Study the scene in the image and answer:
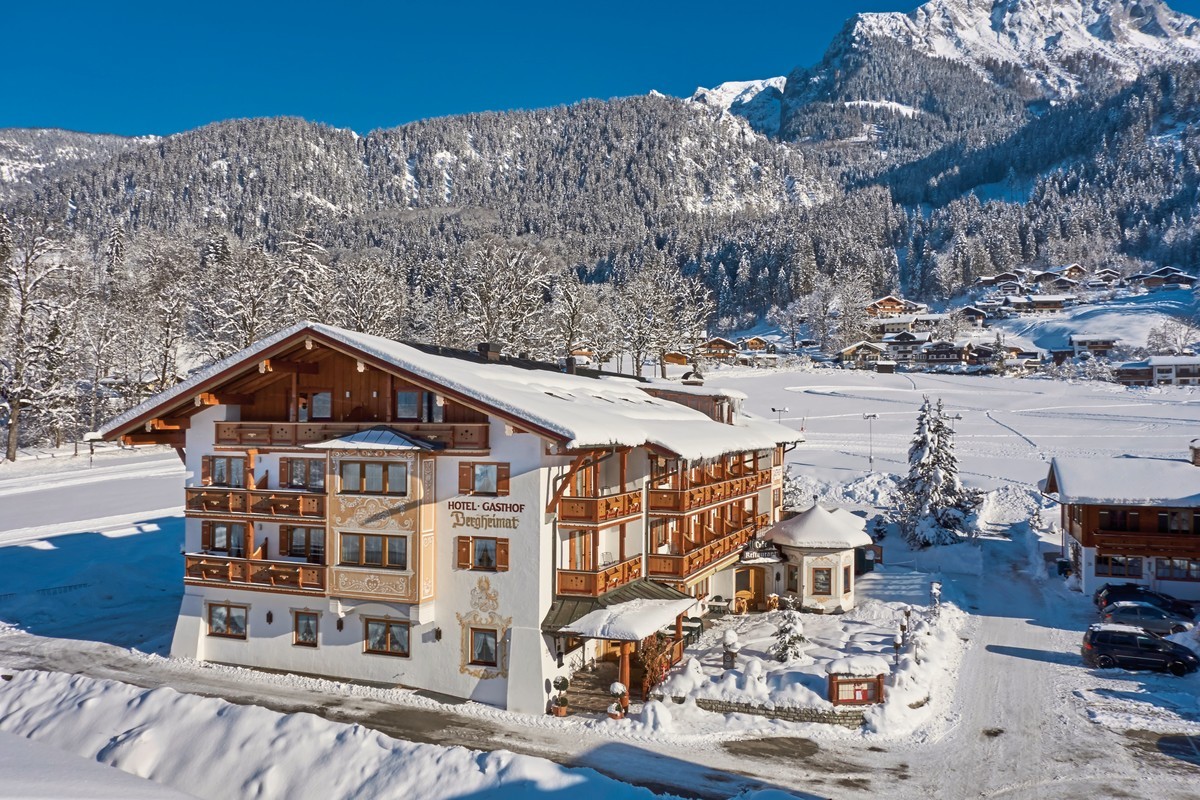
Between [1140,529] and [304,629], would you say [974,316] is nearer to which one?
[1140,529]

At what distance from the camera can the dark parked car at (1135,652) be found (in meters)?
24.1

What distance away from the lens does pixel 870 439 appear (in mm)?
64312

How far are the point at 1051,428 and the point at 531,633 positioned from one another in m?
61.0

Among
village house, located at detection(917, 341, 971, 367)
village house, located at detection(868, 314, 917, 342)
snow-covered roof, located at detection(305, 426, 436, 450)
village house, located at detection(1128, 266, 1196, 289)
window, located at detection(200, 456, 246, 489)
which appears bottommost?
window, located at detection(200, 456, 246, 489)

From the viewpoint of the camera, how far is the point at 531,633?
20969mm

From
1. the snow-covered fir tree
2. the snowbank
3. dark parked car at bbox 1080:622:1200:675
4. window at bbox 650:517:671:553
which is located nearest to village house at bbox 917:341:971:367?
the snow-covered fir tree

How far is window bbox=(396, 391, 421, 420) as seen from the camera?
22812 millimetres

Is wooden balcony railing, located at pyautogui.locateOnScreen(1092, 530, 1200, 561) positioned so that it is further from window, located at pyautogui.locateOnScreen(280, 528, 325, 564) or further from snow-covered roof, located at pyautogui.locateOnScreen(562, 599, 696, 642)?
window, located at pyautogui.locateOnScreen(280, 528, 325, 564)

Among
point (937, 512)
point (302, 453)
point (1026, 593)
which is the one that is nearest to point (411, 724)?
point (302, 453)

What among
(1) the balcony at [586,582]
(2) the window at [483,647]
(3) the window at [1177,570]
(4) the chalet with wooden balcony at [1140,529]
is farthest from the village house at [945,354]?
(2) the window at [483,647]

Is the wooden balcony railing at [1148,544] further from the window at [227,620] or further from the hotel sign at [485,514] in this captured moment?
the window at [227,620]

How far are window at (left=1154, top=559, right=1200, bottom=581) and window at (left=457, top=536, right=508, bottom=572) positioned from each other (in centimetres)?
2800

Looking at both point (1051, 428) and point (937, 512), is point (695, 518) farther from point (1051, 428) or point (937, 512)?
point (1051, 428)

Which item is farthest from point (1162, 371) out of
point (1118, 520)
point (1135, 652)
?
point (1135, 652)
